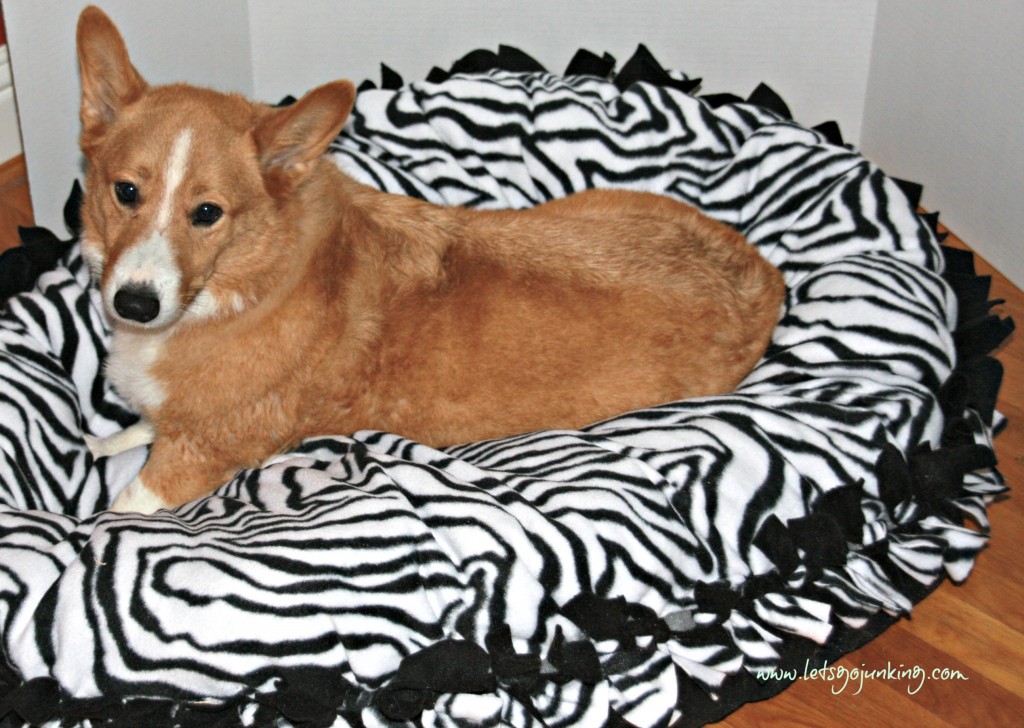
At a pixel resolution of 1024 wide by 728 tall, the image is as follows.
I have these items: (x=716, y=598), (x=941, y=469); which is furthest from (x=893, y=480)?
(x=716, y=598)

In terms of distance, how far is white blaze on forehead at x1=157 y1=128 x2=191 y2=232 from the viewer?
9.00ft

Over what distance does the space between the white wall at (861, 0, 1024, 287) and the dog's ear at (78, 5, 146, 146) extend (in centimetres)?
308

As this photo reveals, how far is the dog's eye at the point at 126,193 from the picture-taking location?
2.80 m

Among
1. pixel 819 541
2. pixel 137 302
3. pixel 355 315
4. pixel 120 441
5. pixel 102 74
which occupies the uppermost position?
pixel 102 74

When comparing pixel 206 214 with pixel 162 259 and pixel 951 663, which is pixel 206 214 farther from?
pixel 951 663

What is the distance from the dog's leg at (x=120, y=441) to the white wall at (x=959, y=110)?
3.26 metres

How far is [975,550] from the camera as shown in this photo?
10.3ft

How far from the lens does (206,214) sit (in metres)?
2.85

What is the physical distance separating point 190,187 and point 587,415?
1295mm

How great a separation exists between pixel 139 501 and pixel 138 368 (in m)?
0.38

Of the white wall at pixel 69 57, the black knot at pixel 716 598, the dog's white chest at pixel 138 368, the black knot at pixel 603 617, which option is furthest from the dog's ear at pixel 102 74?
the black knot at pixel 716 598

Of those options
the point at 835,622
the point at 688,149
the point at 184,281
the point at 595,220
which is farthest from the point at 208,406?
the point at 688,149

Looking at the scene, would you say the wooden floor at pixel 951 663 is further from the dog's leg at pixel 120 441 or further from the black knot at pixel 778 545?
the dog's leg at pixel 120 441

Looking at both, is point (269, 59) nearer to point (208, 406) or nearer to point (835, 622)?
point (208, 406)
